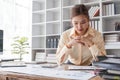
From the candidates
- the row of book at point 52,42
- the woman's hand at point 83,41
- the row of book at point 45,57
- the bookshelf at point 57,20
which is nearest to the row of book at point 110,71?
the woman's hand at point 83,41

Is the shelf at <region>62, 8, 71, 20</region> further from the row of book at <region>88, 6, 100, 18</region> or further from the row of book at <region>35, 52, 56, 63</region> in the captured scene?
the row of book at <region>35, 52, 56, 63</region>

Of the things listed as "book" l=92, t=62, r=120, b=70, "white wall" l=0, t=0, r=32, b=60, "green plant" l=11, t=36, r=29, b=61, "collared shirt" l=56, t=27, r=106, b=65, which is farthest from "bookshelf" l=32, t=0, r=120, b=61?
"book" l=92, t=62, r=120, b=70

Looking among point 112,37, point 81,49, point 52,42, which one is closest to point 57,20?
point 52,42

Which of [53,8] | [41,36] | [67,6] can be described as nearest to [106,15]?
[67,6]

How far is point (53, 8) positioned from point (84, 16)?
94.8 inches

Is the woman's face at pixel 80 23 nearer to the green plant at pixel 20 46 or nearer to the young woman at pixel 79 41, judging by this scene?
the young woman at pixel 79 41

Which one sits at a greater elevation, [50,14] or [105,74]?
[50,14]

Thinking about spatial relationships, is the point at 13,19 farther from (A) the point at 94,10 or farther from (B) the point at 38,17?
(A) the point at 94,10

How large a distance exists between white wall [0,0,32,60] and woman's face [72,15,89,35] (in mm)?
3000

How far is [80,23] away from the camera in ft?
6.28

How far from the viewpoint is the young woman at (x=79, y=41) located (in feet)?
6.01

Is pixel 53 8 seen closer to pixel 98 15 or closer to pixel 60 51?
pixel 98 15

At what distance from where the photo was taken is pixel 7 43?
182 inches

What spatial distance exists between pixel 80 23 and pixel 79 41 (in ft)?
0.71
